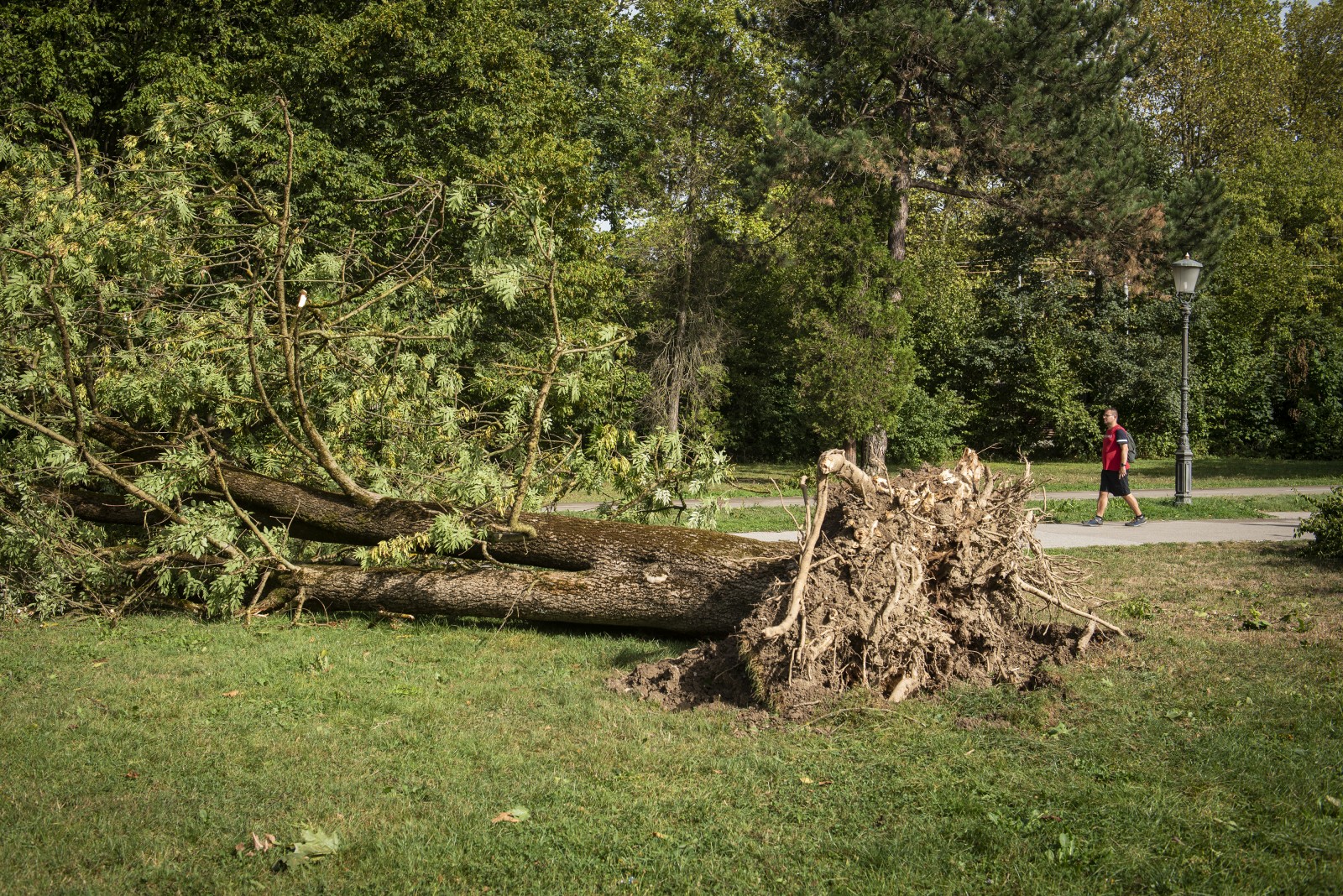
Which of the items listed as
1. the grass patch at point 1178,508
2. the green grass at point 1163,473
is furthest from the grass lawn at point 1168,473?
the grass patch at point 1178,508

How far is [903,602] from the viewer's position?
562 cm

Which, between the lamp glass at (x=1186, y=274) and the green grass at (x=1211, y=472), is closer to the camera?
the lamp glass at (x=1186, y=274)

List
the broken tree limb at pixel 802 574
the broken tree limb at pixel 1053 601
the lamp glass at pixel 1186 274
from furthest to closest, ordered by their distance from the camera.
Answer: the lamp glass at pixel 1186 274 < the broken tree limb at pixel 1053 601 < the broken tree limb at pixel 802 574

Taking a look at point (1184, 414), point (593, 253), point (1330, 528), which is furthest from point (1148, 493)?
point (593, 253)

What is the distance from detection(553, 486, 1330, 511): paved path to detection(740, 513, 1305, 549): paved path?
280cm

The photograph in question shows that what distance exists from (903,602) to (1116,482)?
9547 mm

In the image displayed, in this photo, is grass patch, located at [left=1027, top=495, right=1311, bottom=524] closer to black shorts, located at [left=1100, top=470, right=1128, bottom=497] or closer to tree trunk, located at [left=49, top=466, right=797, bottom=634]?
black shorts, located at [left=1100, top=470, right=1128, bottom=497]

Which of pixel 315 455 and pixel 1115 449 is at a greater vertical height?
pixel 315 455

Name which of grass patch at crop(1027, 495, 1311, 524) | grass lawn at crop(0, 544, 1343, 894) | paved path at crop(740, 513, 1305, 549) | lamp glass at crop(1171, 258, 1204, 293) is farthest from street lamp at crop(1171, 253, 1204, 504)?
grass lawn at crop(0, 544, 1343, 894)

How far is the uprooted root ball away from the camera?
5.55 metres

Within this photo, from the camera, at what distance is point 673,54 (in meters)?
25.5

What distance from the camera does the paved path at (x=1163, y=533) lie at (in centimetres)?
1201

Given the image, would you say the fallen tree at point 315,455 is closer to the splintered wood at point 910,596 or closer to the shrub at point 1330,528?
the splintered wood at point 910,596

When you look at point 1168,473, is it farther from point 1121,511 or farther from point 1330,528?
point 1330,528
